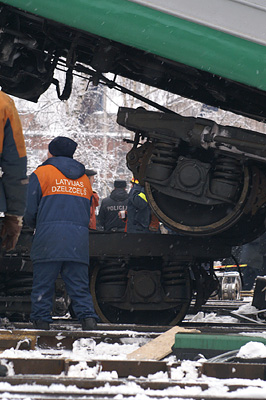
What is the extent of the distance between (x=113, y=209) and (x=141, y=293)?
4336mm

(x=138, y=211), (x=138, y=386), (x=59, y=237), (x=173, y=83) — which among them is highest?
(x=173, y=83)

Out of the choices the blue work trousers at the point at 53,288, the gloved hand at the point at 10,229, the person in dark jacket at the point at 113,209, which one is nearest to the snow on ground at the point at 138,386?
the gloved hand at the point at 10,229

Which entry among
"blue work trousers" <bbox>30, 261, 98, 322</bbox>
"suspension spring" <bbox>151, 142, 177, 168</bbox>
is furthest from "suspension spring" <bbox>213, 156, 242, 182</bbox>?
"blue work trousers" <bbox>30, 261, 98, 322</bbox>

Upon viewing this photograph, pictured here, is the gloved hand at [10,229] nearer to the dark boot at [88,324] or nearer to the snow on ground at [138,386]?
the snow on ground at [138,386]

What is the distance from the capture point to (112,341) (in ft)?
15.5

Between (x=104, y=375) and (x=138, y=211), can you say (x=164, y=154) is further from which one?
(x=104, y=375)

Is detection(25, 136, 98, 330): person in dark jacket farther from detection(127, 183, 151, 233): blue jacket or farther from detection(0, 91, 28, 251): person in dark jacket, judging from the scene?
detection(127, 183, 151, 233): blue jacket

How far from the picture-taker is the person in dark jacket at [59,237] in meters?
5.59

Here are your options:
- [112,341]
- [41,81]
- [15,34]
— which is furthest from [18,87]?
[112,341]

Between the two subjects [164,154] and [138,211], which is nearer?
[164,154]

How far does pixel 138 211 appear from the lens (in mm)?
8656

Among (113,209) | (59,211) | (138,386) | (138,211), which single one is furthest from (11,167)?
(113,209)

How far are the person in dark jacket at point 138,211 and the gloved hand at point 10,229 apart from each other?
4.07 meters

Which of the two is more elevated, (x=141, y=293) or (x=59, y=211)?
(x=59, y=211)
